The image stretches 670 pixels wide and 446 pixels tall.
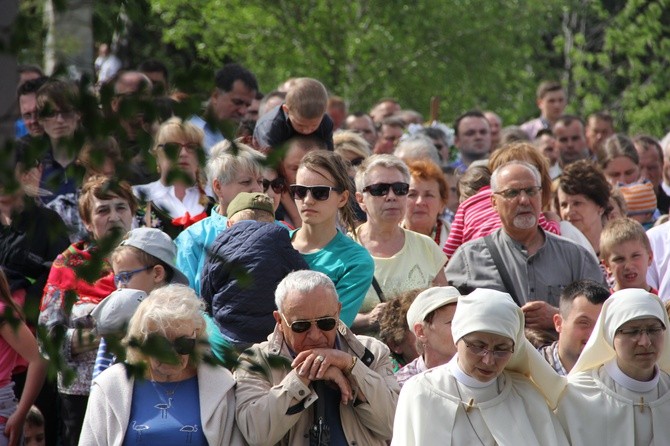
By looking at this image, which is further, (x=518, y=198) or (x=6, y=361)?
(x=518, y=198)

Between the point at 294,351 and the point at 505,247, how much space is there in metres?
2.22

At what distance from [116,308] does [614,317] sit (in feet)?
8.40

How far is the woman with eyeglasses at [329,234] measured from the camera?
24.3ft

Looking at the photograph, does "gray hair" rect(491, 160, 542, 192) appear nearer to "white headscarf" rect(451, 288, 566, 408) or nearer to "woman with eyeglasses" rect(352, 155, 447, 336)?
"woman with eyeglasses" rect(352, 155, 447, 336)

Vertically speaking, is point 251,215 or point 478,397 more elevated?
point 251,215

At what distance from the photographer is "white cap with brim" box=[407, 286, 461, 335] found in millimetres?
6910

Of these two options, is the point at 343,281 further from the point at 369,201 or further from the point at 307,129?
the point at 307,129

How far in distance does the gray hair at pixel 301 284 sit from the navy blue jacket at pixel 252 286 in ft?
1.38

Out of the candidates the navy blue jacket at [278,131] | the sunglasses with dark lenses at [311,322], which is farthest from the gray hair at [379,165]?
the sunglasses with dark lenses at [311,322]

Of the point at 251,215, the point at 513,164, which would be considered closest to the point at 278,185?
the point at 251,215

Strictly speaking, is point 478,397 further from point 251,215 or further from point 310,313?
point 251,215

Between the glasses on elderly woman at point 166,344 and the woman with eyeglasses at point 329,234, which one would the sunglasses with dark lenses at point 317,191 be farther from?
the glasses on elderly woman at point 166,344

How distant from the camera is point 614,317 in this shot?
6.43 m

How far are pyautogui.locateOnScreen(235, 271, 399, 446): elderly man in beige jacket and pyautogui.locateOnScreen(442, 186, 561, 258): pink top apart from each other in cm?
237
